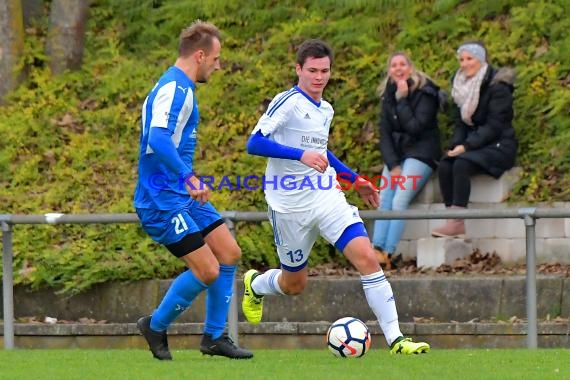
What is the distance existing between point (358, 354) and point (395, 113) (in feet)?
14.1

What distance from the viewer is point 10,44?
1614cm

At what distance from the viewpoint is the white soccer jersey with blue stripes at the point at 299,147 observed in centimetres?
977

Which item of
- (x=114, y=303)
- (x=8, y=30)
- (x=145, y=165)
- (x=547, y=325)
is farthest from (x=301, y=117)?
(x=8, y=30)

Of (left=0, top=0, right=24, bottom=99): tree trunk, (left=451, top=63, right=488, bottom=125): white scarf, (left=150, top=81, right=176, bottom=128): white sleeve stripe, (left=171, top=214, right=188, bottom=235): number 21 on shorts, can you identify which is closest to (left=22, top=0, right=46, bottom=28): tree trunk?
(left=0, top=0, right=24, bottom=99): tree trunk

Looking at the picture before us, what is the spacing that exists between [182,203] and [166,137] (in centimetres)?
54

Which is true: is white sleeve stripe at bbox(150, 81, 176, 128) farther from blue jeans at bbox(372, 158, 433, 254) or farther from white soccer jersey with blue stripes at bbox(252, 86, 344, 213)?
blue jeans at bbox(372, 158, 433, 254)

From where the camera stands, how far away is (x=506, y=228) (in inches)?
520

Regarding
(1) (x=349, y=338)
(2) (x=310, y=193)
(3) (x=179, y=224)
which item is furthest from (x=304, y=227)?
(3) (x=179, y=224)

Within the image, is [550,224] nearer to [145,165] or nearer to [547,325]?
[547,325]

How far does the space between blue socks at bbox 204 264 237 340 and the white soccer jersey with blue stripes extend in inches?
28.7

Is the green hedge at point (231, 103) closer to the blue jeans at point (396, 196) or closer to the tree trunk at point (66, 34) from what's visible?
the tree trunk at point (66, 34)

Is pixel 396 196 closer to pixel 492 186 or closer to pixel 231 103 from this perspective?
pixel 492 186

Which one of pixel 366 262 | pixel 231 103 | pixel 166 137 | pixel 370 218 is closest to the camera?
pixel 166 137

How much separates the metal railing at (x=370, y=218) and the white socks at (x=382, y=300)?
1.31m
